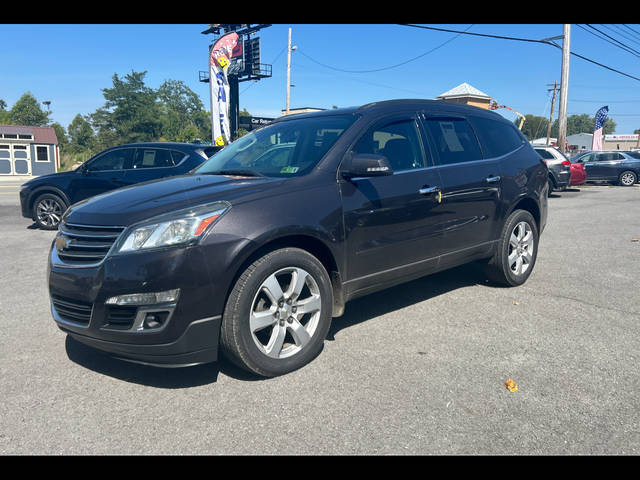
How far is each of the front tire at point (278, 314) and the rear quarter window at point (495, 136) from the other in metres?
2.60

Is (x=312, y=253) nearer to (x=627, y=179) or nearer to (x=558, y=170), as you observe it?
(x=558, y=170)

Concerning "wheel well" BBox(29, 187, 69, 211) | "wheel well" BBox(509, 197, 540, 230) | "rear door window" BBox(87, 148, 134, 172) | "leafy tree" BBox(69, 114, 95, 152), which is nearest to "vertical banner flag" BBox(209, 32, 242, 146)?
"wheel well" BBox(29, 187, 69, 211)

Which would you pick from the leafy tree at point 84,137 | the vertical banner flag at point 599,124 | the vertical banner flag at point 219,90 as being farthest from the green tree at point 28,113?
the vertical banner flag at point 599,124

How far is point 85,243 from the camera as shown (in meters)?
3.12

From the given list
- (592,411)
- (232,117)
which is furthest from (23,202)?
(232,117)

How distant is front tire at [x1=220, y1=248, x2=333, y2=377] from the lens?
10.0ft

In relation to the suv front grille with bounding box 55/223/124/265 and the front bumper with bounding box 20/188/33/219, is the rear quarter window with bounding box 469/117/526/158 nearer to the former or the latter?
the suv front grille with bounding box 55/223/124/265

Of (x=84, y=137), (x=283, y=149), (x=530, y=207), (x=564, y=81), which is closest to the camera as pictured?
(x=283, y=149)

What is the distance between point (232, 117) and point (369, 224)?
4277cm

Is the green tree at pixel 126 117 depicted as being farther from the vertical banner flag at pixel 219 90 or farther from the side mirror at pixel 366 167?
the side mirror at pixel 366 167

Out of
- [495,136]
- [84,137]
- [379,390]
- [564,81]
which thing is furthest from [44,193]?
[84,137]

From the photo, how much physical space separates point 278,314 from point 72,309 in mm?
1292
